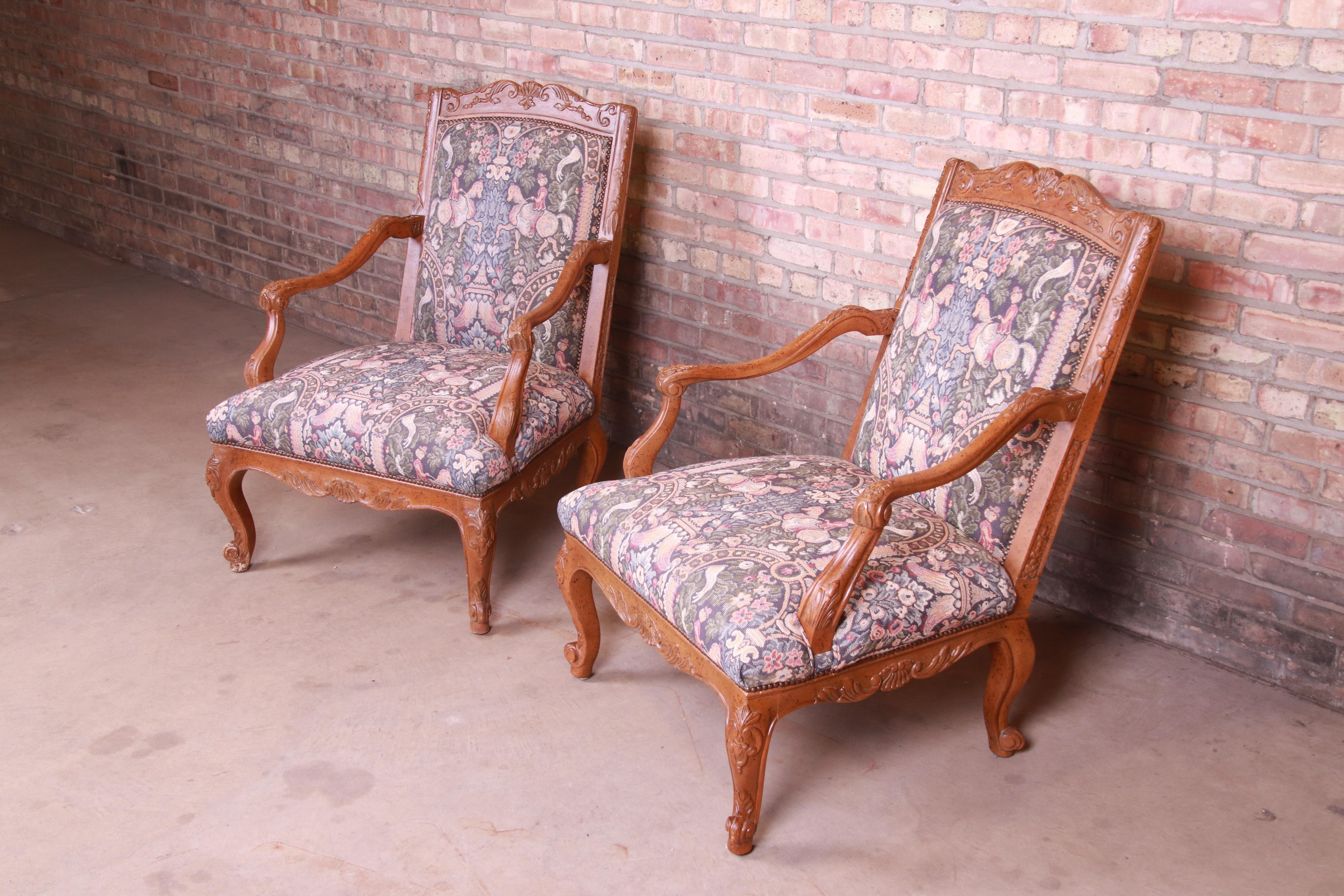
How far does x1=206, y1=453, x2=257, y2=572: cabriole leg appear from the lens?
3.03m

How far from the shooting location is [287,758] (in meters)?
2.41

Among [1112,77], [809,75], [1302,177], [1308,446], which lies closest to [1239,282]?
[1302,177]

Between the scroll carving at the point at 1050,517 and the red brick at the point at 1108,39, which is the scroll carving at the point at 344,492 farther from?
the red brick at the point at 1108,39

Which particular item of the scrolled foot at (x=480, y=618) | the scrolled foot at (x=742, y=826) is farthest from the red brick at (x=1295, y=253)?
the scrolled foot at (x=480, y=618)

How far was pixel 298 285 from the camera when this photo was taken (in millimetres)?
3188

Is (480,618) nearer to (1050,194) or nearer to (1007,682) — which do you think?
(1007,682)

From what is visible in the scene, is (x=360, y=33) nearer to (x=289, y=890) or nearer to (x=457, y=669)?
(x=457, y=669)

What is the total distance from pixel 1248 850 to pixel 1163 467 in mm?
834

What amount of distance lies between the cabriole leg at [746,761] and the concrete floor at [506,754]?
0.17 ft

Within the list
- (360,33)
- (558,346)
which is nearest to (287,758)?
(558,346)

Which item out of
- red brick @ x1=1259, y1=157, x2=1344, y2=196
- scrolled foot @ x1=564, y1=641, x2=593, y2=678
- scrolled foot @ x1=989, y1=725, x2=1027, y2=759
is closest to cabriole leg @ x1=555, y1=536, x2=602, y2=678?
scrolled foot @ x1=564, y1=641, x2=593, y2=678

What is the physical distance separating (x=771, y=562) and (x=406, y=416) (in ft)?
3.42

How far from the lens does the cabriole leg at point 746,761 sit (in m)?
2.07

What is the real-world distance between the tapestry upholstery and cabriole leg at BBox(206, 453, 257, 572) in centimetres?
156
